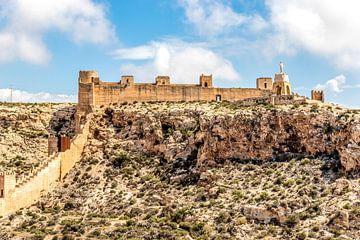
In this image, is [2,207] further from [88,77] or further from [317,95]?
[317,95]

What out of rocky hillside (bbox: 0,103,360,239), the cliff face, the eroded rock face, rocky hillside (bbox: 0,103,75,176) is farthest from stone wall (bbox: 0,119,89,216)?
the eroded rock face

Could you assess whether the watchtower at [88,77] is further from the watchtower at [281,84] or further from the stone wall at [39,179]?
the watchtower at [281,84]

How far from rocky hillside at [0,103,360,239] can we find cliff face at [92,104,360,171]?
8 cm

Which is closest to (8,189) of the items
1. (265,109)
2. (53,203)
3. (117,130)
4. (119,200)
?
(53,203)

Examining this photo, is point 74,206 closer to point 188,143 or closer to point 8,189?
point 8,189

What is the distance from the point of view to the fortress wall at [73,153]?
58.3m

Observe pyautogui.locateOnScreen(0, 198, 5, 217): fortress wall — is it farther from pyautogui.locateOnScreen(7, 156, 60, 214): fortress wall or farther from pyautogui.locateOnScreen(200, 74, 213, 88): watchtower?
pyautogui.locateOnScreen(200, 74, 213, 88): watchtower

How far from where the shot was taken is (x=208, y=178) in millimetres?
53250

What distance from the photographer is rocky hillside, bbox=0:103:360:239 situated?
46312mm

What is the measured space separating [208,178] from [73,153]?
13.3 meters

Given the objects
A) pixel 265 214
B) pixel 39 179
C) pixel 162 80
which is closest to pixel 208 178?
pixel 265 214

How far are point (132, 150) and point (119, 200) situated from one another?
701 cm

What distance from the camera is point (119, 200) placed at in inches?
2138

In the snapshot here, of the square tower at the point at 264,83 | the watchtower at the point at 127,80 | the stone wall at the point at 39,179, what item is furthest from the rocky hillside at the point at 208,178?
the square tower at the point at 264,83
